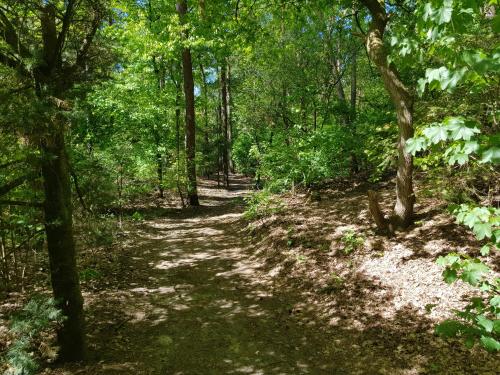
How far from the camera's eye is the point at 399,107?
7109 millimetres

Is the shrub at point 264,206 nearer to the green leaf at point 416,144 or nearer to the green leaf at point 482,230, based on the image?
the green leaf at point 416,144

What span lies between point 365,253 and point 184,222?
8.45m

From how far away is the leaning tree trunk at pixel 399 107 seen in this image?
6988 mm

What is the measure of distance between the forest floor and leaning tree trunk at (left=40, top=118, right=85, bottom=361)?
391 millimetres

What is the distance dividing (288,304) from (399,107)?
4437 millimetres

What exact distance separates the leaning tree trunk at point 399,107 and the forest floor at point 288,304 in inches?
17.0

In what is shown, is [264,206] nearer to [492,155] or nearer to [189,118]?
[189,118]

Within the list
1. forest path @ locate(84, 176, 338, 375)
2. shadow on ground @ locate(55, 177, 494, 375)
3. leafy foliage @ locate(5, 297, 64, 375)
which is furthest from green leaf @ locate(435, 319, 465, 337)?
leafy foliage @ locate(5, 297, 64, 375)

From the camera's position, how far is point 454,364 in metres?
4.25

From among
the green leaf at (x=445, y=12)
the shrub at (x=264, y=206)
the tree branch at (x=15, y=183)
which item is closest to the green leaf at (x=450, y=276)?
the green leaf at (x=445, y=12)

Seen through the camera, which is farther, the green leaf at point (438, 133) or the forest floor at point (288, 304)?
the forest floor at point (288, 304)

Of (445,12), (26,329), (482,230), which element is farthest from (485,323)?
(26,329)

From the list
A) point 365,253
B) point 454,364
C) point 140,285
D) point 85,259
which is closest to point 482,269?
point 454,364

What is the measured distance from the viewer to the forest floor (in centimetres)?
481
